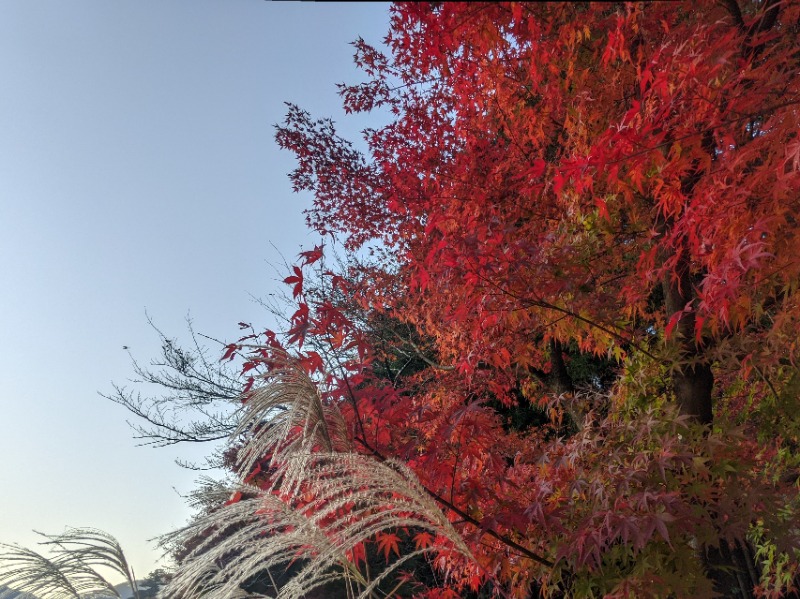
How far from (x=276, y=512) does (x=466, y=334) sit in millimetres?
3316

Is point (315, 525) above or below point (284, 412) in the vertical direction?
below

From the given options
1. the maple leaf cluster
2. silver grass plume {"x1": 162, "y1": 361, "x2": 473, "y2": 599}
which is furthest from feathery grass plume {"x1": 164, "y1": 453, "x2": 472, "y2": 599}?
the maple leaf cluster

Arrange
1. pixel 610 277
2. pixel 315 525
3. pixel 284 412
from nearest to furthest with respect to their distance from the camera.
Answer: pixel 315 525
pixel 284 412
pixel 610 277

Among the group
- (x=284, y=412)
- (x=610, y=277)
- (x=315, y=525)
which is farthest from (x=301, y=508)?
(x=610, y=277)

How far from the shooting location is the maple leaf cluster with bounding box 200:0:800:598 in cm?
274

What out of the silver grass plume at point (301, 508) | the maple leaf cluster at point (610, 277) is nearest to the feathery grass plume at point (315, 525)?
the silver grass plume at point (301, 508)

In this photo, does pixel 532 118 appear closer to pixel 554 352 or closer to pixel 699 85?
pixel 699 85

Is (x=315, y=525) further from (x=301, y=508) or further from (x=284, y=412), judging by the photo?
(x=284, y=412)

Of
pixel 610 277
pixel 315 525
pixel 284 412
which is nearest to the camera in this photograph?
pixel 315 525

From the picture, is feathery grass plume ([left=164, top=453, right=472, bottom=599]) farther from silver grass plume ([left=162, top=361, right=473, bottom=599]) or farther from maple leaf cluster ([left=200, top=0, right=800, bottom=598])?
maple leaf cluster ([left=200, top=0, right=800, bottom=598])

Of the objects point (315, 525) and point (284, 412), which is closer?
point (315, 525)

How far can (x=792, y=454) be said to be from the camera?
14.5 ft

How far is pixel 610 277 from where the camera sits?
4668mm

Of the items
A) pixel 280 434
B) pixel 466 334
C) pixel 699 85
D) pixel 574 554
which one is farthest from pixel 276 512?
pixel 466 334
